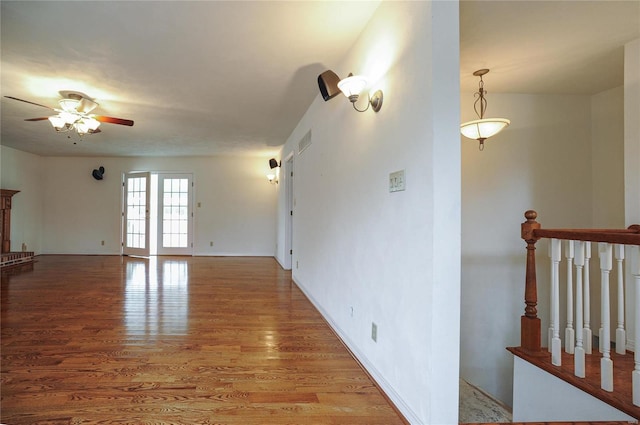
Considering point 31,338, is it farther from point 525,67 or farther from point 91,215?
point 91,215

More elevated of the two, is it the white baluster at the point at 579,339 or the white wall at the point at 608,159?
the white wall at the point at 608,159

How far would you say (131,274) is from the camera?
18.5 feet


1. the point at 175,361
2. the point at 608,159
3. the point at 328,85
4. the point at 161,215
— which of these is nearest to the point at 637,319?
the point at 328,85

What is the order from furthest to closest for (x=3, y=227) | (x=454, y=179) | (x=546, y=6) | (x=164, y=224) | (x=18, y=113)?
(x=164, y=224) < (x=3, y=227) < (x=18, y=113) < (x=546, y=6) < (x=454, y=179)

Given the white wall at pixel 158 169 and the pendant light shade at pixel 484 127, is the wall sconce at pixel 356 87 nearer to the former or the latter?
the pendant light shade at pixel 484 127

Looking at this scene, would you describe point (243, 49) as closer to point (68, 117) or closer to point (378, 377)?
point (68, 117)

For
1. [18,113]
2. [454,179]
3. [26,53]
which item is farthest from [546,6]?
[18,113]

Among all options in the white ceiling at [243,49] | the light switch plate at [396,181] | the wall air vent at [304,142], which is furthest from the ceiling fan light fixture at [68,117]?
the light switch plate at [396,181]

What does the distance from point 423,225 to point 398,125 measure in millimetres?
619

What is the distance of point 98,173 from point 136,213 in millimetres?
1328

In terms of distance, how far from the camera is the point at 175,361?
2.38 metres

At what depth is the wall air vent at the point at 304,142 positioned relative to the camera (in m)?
4.21

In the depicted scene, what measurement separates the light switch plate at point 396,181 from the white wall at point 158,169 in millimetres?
6358

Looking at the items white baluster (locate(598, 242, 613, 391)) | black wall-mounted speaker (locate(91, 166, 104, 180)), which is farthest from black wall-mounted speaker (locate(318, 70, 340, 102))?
black wall-mounted speaker (locate(91, 166, 104, 180))
